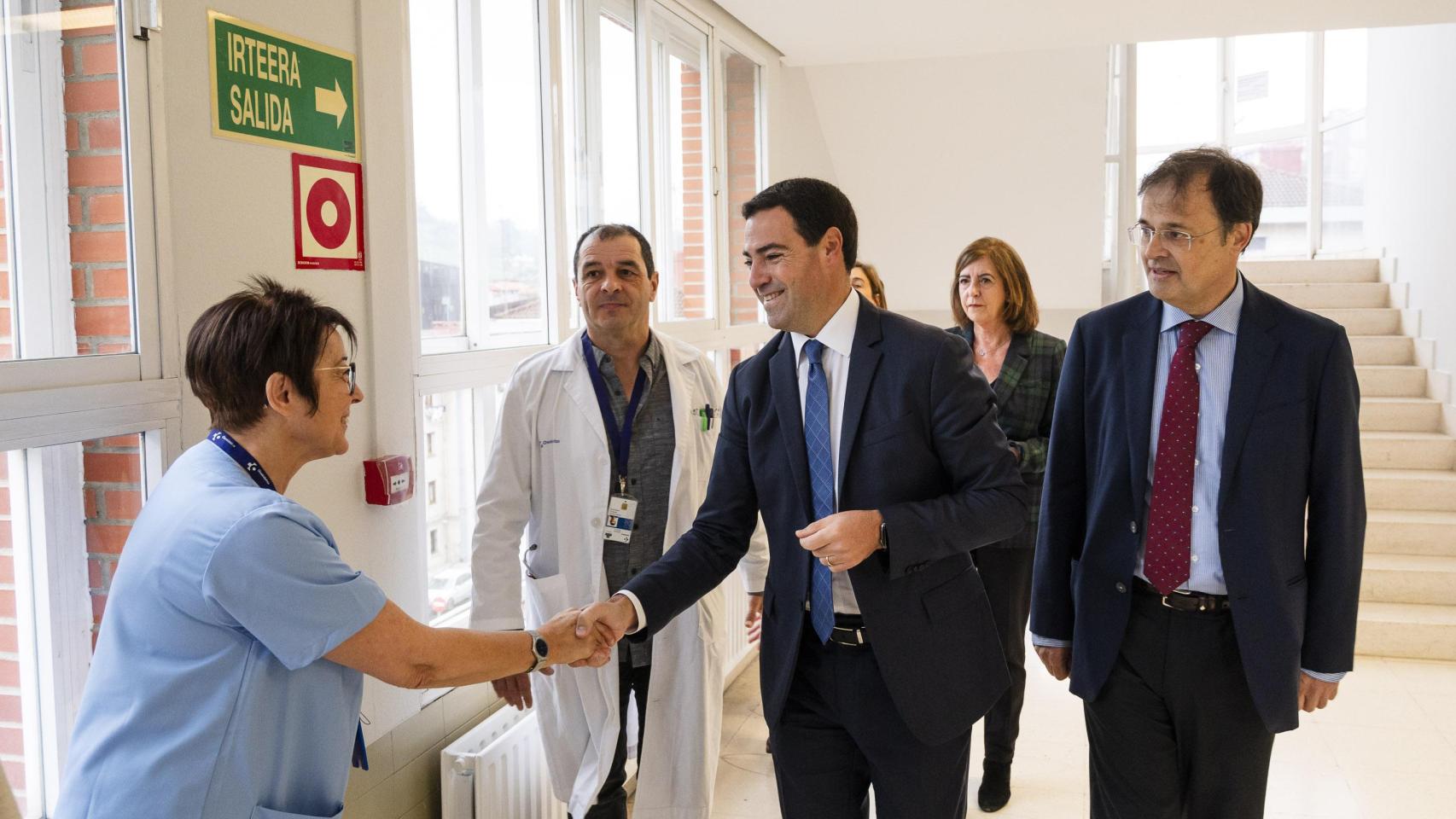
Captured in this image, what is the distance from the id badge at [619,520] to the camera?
2588mm

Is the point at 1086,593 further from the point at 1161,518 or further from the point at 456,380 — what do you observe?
the point at 456,380

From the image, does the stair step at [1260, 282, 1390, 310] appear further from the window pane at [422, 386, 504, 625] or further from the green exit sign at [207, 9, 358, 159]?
the green exit sign at [207, 9, 358, 159]

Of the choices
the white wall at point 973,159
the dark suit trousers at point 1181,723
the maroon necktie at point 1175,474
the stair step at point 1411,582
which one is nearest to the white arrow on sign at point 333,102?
the maroon necktie at point 1175,474

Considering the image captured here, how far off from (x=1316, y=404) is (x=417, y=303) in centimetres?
200

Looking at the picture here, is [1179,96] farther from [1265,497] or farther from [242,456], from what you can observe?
[242,456]

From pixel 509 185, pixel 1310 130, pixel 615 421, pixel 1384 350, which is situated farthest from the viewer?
pixel 1310 130

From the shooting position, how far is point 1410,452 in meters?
6.83

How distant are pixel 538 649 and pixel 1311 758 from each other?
369 cm

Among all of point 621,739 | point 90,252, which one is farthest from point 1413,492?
point 90,252

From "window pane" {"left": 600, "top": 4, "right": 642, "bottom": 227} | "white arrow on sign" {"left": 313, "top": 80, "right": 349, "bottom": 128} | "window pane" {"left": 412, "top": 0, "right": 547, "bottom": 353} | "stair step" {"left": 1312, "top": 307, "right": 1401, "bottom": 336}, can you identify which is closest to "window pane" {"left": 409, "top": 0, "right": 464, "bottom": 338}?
"window pane" {"left": 412, "top": 0, "right": 547, "bottom": 353}

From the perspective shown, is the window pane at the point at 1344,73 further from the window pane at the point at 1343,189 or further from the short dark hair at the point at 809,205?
the short dark hair at the point at 809,205

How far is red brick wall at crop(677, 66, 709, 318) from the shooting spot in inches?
187

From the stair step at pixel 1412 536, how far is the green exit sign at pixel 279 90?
6104mm

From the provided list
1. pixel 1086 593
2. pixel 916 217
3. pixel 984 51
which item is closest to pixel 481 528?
pixel 1086 593
